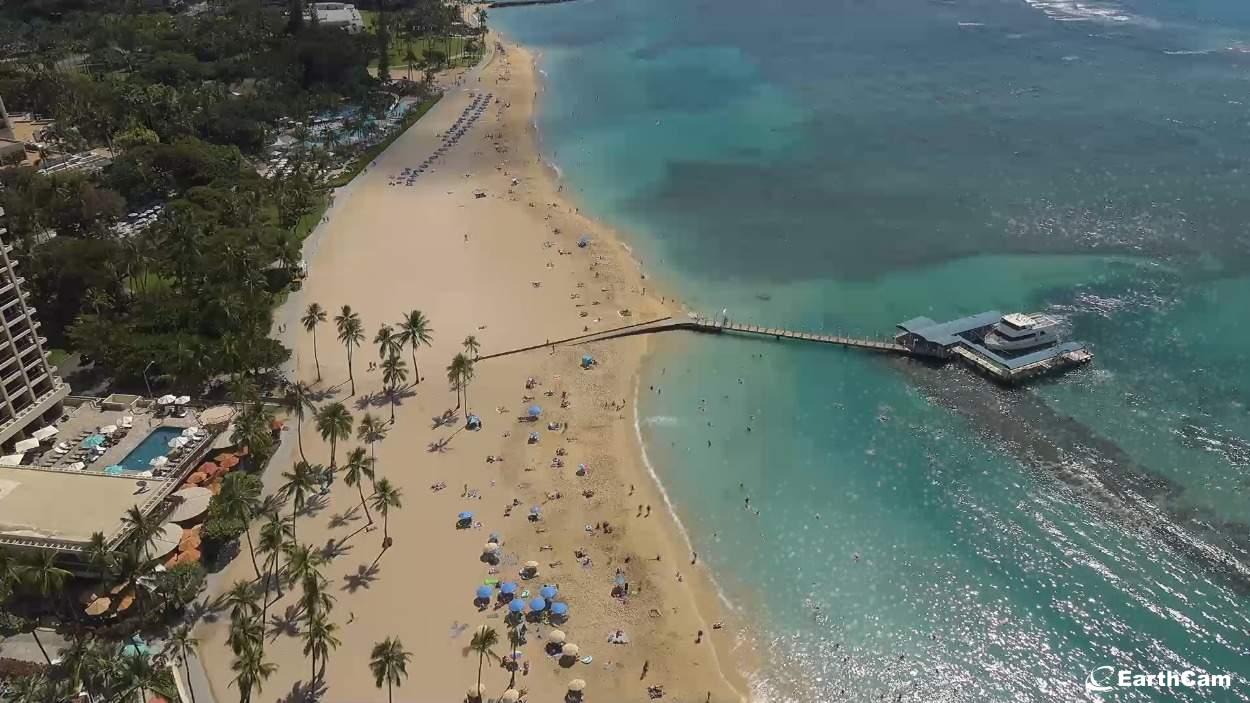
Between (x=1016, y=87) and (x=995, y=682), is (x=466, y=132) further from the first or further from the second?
(x=995, y=682)

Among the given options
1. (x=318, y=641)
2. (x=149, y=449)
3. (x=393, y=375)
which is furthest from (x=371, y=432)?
(x=318, y=641)

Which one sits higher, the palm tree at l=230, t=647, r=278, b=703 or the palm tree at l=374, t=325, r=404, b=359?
the palm tree at l=374, t=325, r=404, b=359

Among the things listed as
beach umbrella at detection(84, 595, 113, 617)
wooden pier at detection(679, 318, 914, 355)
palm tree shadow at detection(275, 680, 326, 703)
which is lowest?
palm tree shadow at detection(275, 680, 326, 703)

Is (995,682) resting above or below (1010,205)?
below

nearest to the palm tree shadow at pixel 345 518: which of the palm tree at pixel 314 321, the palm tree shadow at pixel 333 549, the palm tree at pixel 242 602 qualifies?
the palm tree shadow at pixel 333 549

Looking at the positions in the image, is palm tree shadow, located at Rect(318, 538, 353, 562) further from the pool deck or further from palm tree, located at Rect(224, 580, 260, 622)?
the pool deck

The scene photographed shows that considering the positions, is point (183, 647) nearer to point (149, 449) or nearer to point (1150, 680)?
point (149, 449)

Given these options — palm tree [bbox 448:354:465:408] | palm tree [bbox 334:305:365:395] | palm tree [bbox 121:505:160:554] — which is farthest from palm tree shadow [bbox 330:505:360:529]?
palm tree [bbox 334:305:365:395]

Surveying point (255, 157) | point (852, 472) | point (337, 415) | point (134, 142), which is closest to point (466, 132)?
point (255, 157)
